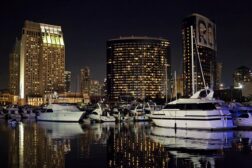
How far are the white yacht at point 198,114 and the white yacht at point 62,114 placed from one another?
28.6m

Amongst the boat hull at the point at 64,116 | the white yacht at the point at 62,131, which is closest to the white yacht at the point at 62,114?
the boat hull at the point at 64,116

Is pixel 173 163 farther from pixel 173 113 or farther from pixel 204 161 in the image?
pixel 173 113

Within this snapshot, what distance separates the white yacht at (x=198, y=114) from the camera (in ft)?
157

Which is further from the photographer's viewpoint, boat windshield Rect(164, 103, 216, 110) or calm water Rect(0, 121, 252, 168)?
boat windshield Rect(164, 103, 216, 110)

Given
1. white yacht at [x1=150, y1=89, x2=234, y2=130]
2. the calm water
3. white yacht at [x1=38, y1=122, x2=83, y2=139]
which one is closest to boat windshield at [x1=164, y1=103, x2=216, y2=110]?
white yacht at [x1=150, y1=89, x2=234, y2=130]

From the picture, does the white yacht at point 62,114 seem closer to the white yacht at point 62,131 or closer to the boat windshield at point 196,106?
the white yacht at point 62,131

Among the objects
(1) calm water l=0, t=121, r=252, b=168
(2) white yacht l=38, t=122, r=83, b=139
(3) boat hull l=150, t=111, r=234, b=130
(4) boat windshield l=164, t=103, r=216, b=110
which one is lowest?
(2) white yacht l=38, t=122, r=83, b=139

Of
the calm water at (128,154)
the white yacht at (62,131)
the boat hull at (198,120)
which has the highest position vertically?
the boat hull at (198,120)

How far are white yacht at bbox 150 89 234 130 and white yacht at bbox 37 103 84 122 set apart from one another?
2863cm

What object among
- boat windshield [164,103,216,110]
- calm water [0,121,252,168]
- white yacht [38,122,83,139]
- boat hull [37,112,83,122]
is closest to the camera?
calm water [0,121,252,168]

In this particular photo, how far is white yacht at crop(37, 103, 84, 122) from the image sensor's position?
7619 centimetres

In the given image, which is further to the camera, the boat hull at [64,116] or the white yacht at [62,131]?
the boat hull at [64,116]

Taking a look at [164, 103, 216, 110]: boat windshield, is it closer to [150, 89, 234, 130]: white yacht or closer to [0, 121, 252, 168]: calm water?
[150, 89, 234, 130]: white yacht

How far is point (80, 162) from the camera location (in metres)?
24.0
